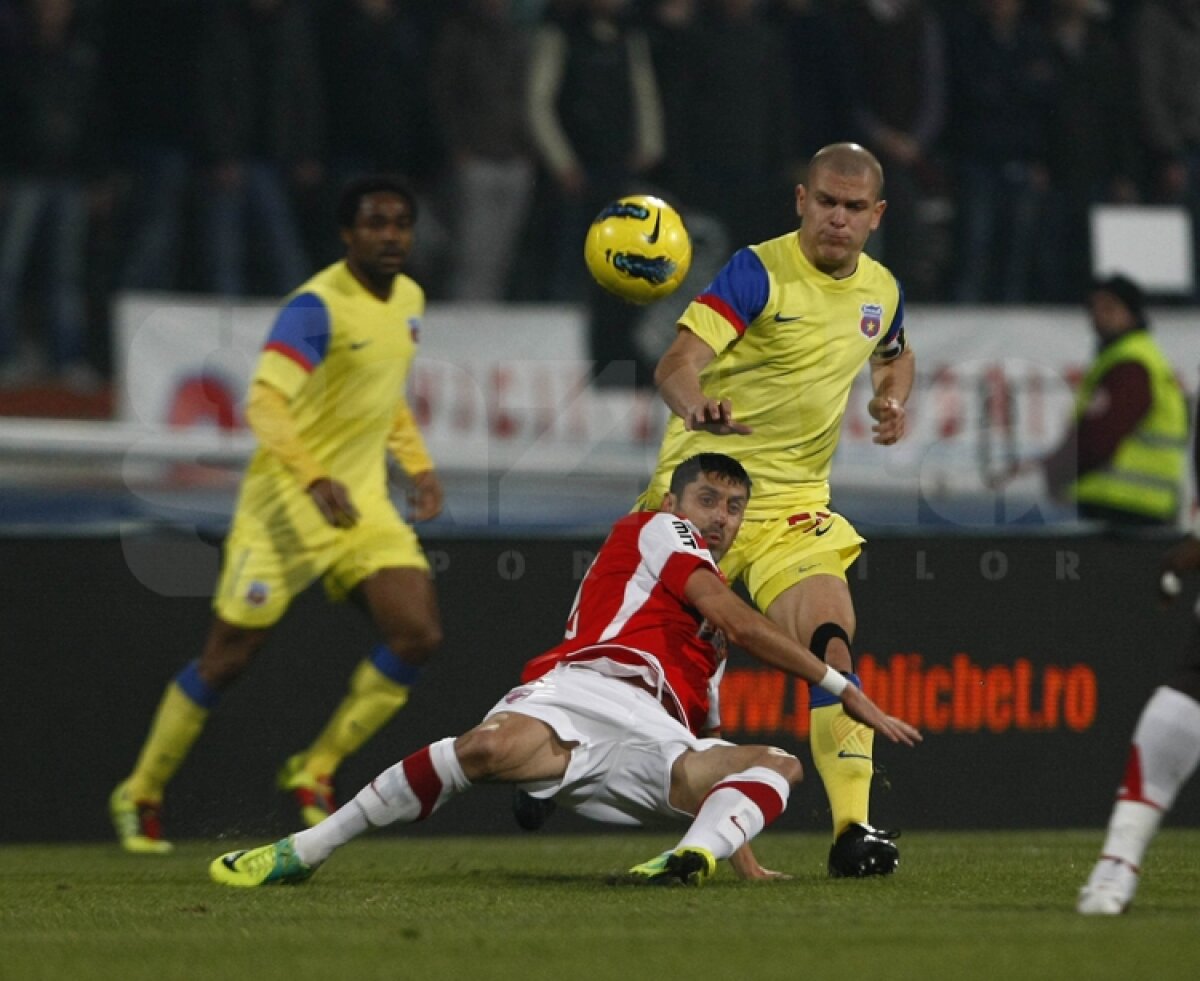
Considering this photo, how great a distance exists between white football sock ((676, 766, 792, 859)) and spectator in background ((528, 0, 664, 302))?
7550 mm

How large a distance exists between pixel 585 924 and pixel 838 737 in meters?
1.79

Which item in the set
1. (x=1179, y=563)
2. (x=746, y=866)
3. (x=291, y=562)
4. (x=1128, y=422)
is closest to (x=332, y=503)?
(x=291, y=562)

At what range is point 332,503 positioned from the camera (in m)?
8.86

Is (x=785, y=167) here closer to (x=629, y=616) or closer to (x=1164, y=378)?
(x=1164, y=378)

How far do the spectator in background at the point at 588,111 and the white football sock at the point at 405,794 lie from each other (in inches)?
296

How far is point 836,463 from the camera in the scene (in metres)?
13.1

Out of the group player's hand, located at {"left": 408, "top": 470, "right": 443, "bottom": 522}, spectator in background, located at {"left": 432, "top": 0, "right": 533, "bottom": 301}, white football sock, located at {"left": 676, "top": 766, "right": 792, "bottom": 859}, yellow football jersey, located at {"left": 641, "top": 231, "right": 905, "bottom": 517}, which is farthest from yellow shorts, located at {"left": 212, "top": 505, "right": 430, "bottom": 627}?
spectator in background, located at {"left": 432, "top": 0, "right": 533, "bottom": 301}

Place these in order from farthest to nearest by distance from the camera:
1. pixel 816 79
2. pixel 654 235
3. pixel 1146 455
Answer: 1. pixel 816 79
2. pixel 1146 455
3. pixel 654 235

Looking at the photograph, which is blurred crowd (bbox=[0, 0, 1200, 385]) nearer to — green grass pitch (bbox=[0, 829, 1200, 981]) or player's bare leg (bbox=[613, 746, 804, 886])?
green grass pitch (bbox=[0, 829, 1200, 981])

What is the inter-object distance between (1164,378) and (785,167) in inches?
121

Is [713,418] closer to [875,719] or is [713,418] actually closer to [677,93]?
[875,719]

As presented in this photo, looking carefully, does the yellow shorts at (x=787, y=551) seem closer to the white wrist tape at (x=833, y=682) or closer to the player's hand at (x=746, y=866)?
the player's hand at (x=746, y=866)

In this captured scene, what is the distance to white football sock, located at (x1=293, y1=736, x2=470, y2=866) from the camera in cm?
667

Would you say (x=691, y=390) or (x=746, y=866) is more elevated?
(x=691, y=390)
